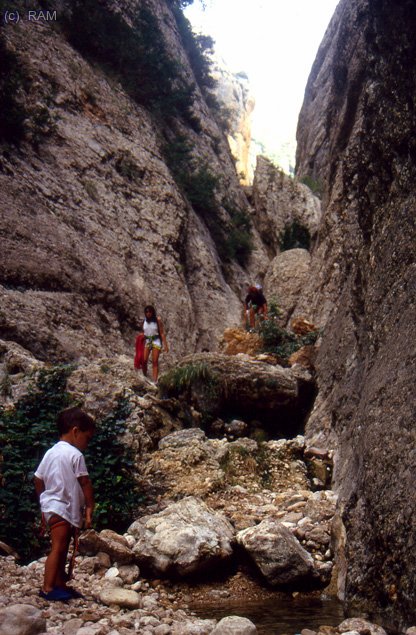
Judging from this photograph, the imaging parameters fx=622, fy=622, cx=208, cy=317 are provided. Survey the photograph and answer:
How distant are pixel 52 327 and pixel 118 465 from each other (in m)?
5.14

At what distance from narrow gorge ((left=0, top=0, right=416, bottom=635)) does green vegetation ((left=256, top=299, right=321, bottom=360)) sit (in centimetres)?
5

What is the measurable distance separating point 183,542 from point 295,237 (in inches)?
789

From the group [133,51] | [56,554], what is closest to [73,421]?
[56,554]

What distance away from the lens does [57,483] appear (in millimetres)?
4207

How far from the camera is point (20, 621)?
318cm

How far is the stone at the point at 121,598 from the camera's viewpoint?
14.0 ft

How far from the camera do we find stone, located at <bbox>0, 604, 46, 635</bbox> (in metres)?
3.10

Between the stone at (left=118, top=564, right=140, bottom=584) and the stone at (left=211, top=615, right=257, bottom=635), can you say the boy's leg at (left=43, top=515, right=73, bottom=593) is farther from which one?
the stone at (left=211, top=615, right=257, bottom=635)

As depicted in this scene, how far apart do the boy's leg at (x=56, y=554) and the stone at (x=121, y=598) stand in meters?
0.31

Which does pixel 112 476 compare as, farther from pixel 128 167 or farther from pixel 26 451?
pixel 128 167

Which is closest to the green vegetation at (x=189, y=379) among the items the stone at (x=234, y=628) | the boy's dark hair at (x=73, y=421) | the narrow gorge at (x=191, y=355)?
the narrow gorge at (x=191, y=355)

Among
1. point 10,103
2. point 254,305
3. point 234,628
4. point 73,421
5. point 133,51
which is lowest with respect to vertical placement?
point 234,628

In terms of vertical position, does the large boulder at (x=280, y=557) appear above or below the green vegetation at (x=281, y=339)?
below

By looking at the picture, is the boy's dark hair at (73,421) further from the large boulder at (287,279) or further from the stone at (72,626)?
the large boulder at (287,279)
